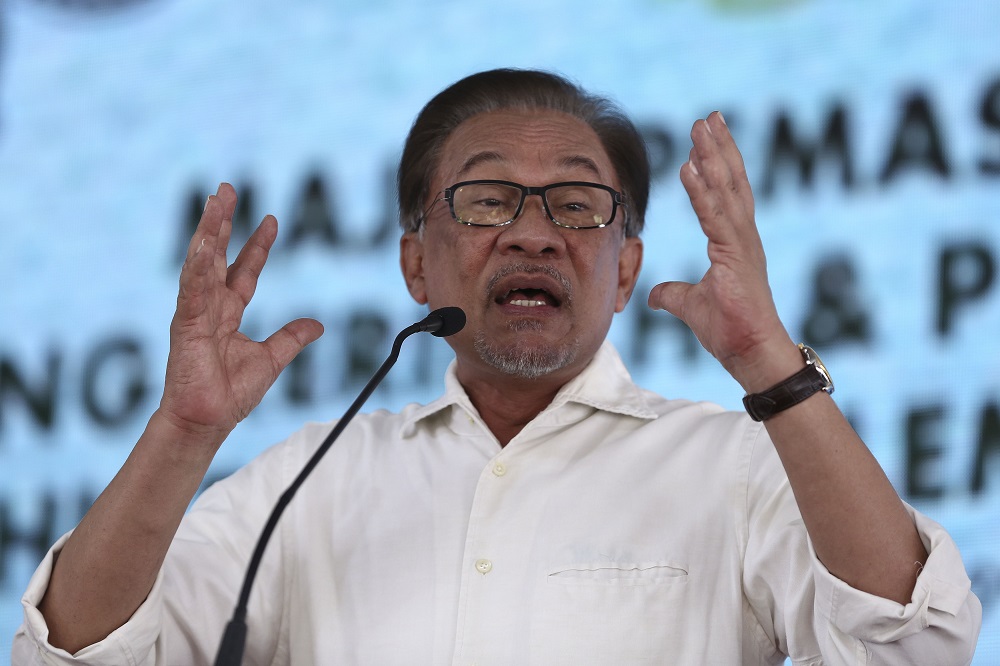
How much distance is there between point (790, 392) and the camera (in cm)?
130

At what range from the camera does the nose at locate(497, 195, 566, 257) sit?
181 centimetres

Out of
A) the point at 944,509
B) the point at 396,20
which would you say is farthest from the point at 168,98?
the point at 944,509

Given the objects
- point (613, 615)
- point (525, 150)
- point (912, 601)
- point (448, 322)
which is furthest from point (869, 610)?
point (525, 150)

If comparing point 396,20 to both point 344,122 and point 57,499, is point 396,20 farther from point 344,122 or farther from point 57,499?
point 57,499

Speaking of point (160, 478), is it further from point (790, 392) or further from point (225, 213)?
point (790, 392)

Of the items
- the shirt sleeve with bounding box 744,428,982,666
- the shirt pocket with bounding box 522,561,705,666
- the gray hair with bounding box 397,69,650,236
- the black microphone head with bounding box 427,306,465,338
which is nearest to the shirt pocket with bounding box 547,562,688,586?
the shirt pocket with bounding box 522,561,705,666

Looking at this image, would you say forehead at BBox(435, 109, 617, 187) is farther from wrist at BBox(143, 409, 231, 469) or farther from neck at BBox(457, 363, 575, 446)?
wrist at BBox(143, 409, 231, 469)

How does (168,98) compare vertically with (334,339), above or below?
above

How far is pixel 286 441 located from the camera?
1885 mm

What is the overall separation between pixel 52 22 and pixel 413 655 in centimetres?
204

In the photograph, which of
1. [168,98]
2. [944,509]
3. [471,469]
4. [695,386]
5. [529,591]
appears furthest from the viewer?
[168,98]

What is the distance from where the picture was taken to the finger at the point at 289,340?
1539 millimetres

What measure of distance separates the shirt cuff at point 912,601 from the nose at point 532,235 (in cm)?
70

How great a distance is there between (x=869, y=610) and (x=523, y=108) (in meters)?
1.11
